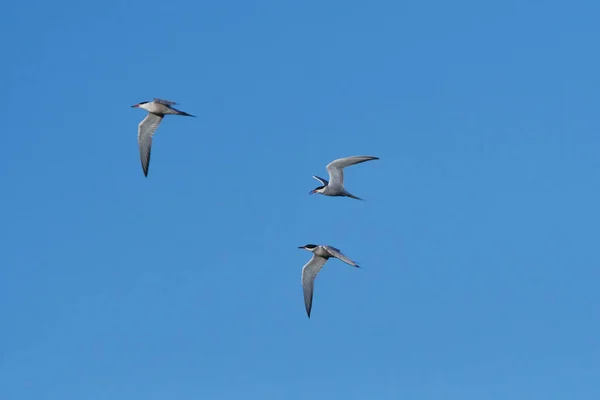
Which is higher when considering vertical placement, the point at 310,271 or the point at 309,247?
the point at 309,247

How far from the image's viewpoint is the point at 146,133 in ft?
126

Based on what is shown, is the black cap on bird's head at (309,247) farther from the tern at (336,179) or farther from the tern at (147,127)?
the tern at (147,127)

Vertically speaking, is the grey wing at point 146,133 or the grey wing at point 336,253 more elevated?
the grey wing at point 146,133

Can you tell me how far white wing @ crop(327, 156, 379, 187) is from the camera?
118 feet

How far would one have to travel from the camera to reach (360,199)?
116 ft

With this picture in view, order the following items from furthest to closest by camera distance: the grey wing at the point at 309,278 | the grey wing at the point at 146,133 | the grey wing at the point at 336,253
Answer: the grey wing at the point at 146,133
the grey wing at the point at 309,278
the grey wing at the point at 336,253

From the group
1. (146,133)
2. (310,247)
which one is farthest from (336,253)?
(146,133)

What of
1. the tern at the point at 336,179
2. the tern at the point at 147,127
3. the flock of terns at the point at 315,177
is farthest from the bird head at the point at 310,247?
the tern at the point at 147,127

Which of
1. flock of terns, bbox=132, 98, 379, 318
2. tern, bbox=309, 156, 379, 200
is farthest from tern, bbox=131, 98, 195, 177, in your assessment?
tern, bbox=309, 156, 379, 200

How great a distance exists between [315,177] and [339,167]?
1369 mm

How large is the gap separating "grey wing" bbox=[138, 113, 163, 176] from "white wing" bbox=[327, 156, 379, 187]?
25.2ft

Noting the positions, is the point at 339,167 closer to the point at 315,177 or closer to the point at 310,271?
the point at 315,177

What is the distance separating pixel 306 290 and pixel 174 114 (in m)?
9.07

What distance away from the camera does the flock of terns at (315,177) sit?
36312mm
